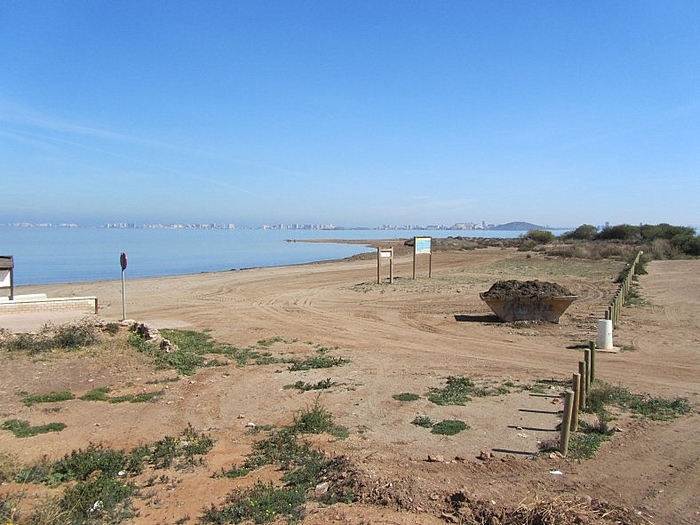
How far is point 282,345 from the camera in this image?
14203 millimetres

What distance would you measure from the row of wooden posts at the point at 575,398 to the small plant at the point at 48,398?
7.80 metres

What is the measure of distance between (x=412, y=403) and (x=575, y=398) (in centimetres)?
265

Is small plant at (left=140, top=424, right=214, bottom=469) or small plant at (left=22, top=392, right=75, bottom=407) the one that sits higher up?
small plant at (left=140, top=424, right=214, bottom=469)

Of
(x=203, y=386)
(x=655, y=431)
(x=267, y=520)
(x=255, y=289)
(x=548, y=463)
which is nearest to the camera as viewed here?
(x=267, y=520)

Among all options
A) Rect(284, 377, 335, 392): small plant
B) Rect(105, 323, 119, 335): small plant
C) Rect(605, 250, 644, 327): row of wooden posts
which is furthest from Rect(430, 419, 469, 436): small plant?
Rect(105, 323, 119, 335): small plant

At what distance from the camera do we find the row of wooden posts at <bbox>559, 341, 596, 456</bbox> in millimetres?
6773

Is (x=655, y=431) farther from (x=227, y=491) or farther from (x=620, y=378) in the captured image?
(x=227, y=491)

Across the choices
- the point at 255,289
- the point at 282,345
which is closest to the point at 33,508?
the point at 282,345

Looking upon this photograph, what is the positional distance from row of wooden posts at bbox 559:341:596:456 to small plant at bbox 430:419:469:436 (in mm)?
1391

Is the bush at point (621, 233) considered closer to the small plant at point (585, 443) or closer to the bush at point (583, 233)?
the bush at point (583, 233)

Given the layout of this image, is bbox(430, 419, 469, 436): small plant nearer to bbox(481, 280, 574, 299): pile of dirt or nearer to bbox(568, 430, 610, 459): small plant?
bbox(568, 430, 610, 459): small plant

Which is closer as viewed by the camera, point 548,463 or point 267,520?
point 267,520

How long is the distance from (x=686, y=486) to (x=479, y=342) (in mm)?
8354

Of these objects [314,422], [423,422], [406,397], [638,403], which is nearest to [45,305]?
[314,422]
